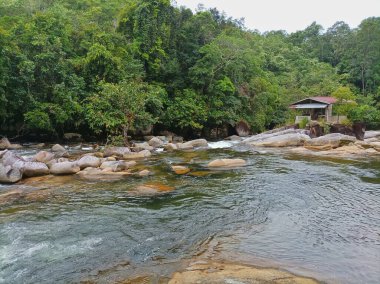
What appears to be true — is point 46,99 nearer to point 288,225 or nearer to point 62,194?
point 62,194

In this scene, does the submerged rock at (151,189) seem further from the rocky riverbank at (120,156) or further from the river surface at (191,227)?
the rocky riverbank at (120,156)

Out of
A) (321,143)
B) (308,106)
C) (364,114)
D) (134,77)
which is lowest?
(321,143)

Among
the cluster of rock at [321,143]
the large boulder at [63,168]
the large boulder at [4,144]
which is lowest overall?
the cluster of rock at [321,143]

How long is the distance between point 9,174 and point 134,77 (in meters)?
15.1

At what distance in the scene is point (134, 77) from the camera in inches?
1017

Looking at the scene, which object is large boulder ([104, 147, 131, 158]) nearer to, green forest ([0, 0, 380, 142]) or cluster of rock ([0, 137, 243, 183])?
cluster of rock ([0, 137, 243, 183])

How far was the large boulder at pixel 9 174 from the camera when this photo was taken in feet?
39.9

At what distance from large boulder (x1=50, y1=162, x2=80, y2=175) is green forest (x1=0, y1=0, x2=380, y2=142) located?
7.19 metres

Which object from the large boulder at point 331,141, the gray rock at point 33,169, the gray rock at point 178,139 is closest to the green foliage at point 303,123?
the large boulder at point 331,141

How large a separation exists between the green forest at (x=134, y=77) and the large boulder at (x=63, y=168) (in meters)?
7.19

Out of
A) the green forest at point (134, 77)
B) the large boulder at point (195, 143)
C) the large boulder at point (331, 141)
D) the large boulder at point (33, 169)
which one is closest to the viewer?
the large boulder at point (33, 169)

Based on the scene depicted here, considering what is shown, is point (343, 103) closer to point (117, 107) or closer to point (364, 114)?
point (364, 114)

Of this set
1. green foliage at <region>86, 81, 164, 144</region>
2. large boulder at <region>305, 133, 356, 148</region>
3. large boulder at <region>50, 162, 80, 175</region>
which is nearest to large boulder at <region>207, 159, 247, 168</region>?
large boulder at <region>50, 162, 80, 175</region>

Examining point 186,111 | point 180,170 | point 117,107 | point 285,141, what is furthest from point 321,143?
point 117,107
